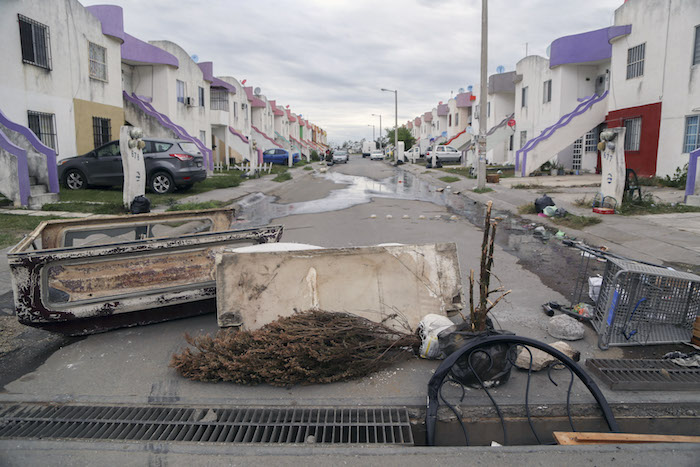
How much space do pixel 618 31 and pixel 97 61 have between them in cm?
2104

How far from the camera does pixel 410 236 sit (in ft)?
33.3

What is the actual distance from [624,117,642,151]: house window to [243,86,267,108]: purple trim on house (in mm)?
33664

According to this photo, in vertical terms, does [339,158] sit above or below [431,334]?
above

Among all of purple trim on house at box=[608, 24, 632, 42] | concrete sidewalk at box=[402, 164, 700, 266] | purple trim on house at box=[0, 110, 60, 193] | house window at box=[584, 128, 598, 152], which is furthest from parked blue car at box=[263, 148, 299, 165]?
concrete sidewalk at box=[402, 164, 700, 266]

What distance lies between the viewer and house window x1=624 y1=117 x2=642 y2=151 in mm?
20484

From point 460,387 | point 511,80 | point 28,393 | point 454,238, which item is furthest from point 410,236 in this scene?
point 511,80

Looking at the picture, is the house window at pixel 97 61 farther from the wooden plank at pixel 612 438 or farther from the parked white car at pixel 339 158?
the parked white car at pixel 339 158

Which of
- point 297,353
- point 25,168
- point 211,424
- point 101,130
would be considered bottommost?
point 211,424

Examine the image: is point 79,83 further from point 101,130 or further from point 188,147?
point 188,147

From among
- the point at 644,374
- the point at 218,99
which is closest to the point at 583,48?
the point at 218,99

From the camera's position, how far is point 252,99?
158ft

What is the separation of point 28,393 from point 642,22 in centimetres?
2312

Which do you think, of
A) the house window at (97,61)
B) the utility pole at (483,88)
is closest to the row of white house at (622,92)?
the utility pole at (483,88)

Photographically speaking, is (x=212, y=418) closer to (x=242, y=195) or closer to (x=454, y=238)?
(x=454, y=238)
